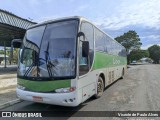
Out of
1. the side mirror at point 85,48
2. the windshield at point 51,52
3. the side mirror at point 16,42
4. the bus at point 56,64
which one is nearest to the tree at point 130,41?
the side mirror at point 16,42

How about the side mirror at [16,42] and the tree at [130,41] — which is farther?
the tree at [130,41]

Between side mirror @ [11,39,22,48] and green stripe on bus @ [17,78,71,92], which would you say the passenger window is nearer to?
green stripe on bus @ [17,78,71,92]

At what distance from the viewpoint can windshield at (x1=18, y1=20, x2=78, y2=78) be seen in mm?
6859

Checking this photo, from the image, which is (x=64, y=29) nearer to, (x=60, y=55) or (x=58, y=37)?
(x=58, y=37)

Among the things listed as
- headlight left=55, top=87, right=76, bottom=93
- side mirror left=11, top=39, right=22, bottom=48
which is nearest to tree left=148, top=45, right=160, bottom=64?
side mirror left=11, top=39, right=22, bottom=48

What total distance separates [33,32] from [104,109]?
12.5 ft

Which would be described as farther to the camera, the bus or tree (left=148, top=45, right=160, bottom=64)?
tree (left=148, top=45, right=160, bottom=64)

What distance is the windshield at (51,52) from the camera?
6859 mm

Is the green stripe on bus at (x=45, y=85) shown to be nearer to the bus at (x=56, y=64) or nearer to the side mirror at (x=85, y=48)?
the bus at (x=56, y=64)

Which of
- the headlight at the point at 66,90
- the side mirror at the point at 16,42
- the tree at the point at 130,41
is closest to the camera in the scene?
the headlight at the point at 66,90

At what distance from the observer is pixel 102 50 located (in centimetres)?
1049

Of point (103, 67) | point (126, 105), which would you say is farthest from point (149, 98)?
point (103, 67)

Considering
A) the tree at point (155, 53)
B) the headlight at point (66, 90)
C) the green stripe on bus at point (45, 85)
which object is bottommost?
the headlight at point (66, 90)

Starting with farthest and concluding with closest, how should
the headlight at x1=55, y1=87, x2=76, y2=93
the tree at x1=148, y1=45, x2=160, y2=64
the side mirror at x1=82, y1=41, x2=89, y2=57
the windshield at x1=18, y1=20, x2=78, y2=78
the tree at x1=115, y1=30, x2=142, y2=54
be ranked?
the tree at x1=148, y1=45, x2=160, y2=64 → the tree at x1=115, y1=30, x2=142, y2=54 → the side mirror at x1=82, y1=41, x2=89, y2=57 → the windshield at x1=18, y1=20, x2=78, y2=78 → the headlight at x1=55, y1=87, x2=76, y2=93
